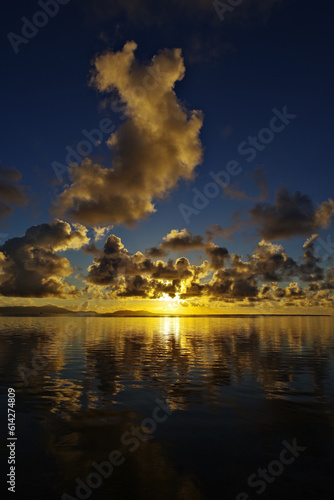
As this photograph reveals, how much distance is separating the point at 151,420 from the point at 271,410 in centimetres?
691

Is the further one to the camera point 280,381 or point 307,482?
point 280,381

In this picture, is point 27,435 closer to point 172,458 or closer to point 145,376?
point 172,458

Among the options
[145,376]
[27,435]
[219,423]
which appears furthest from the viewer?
[145,376]

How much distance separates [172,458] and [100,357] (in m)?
26.4

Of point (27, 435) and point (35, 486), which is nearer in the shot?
point (35, 486)

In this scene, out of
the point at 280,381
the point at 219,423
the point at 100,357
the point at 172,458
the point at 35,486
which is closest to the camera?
the point at 35,486

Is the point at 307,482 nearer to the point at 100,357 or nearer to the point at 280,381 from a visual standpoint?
the point at 280,381

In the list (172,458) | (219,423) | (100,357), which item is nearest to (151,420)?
(219,423)

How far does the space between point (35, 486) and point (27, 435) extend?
4590 mm

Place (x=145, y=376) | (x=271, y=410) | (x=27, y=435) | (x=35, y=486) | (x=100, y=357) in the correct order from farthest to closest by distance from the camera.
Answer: (x=100, y=357), (x=145, y=376), (x=271, y=410), (x=27, y=435), (x=35, y=486)

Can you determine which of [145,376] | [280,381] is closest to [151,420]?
[145,376]

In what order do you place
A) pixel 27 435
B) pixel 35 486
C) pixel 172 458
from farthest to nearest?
pixel 27 435, pixel 172 458, pixel 35 486

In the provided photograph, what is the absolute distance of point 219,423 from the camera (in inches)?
628

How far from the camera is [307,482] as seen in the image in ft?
34.8
